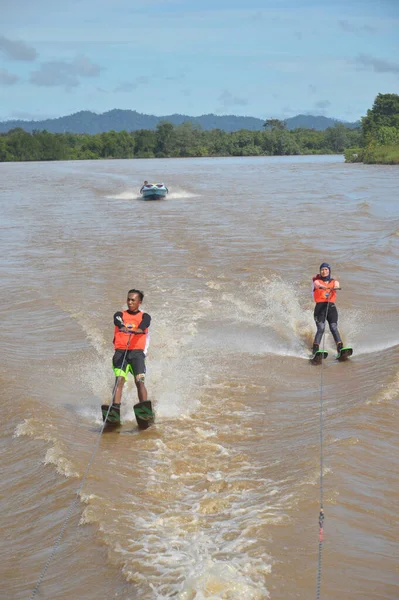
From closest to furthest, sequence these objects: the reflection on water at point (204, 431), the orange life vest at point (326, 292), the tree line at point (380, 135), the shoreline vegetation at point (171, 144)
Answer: the reflection on water at point (204, 431)
the orange life vest at point (326, 292)
the tree line at point (380, 135)
the shoreline vegetation at point (171, 144)

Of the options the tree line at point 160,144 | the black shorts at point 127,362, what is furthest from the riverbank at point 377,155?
the black shorts at point 127,362

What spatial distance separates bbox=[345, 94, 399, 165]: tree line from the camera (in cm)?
7056

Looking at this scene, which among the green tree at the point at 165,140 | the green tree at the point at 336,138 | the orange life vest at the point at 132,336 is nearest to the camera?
the orange life vest at the point at 132,336

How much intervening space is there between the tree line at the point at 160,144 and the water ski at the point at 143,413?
119 m

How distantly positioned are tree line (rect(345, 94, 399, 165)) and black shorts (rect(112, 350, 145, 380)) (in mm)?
62550

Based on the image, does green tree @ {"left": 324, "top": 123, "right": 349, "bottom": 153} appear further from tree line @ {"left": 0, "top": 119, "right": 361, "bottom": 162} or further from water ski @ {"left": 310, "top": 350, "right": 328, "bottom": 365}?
water ski @ {"left": 310, "top": 350, "right": 328, "bottom": 365}

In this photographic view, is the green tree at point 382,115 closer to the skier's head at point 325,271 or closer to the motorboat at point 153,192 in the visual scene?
the motorboat at point 153,192

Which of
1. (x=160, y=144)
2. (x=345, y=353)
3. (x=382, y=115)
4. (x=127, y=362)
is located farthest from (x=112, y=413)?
(x=160, y=144)

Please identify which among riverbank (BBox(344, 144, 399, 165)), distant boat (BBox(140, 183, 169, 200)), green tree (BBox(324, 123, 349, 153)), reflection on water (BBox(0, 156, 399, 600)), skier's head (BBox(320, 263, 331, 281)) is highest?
green tree (BBox(324, 123, 349, 153))

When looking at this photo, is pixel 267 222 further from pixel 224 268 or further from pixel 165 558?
pixel 165 558

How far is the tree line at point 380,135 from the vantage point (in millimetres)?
70562

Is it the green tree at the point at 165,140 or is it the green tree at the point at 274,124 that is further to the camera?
the green tree at the point at 274,124

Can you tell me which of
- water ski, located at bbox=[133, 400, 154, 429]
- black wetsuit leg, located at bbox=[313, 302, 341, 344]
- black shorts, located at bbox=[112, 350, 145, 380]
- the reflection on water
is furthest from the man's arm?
black wetsuit leg, located at bbox=[313, 302, 341, 344]

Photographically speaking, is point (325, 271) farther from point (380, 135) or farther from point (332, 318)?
point (380, 135)
